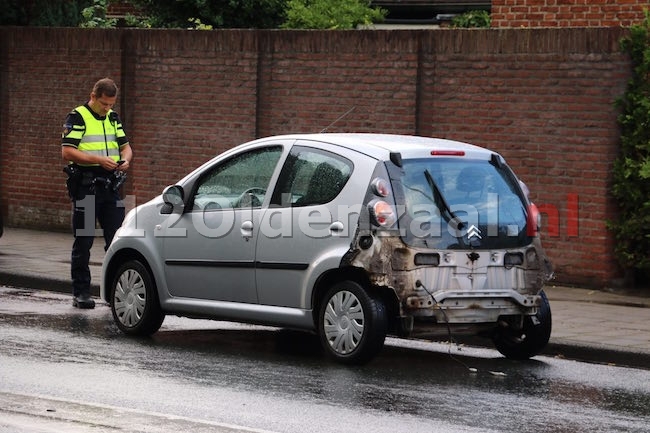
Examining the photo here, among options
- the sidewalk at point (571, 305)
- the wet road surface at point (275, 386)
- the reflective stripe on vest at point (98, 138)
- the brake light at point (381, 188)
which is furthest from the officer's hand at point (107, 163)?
the brake light at point (381, 188)

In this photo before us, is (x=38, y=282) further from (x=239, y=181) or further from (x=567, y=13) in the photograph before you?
(x=567, y=13)

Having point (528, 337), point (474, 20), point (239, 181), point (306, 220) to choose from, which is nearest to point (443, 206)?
point (306, 220)

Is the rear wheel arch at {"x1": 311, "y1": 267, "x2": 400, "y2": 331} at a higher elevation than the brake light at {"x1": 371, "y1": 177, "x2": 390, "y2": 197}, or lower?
lower

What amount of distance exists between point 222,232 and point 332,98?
20.8 ft

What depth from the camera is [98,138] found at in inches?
516

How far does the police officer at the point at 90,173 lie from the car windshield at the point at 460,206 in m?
3.70

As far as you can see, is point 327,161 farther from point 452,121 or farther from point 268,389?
point 452,121

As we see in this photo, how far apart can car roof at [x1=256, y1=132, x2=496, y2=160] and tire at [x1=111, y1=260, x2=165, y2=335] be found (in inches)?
64.1

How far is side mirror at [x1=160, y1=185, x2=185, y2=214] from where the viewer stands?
1120cm

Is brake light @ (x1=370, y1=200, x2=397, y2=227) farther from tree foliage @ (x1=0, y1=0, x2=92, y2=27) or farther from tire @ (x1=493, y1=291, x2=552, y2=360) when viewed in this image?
tree foliage @ (x1=0, y1=0, x2=92, y2=27)

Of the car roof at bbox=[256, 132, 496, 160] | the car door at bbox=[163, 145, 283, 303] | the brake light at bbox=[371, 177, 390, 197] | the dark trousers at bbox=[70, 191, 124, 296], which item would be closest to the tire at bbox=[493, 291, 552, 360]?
the car roof at bbox=[256, 132, 496, 160]

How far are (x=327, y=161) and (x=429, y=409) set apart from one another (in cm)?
248

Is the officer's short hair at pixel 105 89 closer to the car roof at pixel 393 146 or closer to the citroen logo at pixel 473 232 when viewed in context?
the car roof at pixel 393 146

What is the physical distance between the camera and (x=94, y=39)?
1941 cm
